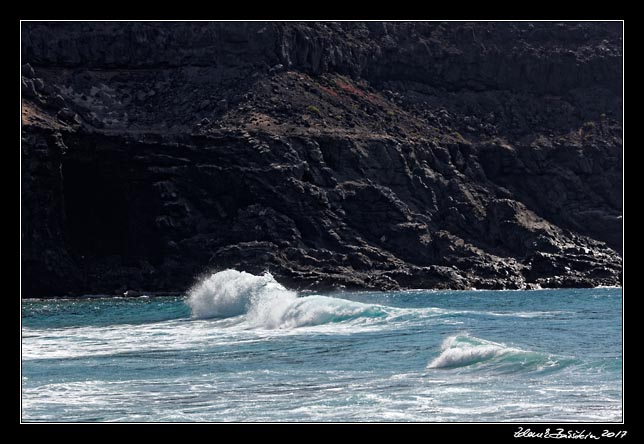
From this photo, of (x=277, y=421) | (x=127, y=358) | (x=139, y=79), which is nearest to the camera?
(x=277, y=421)

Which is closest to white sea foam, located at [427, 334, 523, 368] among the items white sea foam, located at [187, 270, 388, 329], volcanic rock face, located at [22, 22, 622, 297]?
white sea foam, located at [187, 270, 388, 329]

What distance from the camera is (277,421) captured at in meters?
23.7

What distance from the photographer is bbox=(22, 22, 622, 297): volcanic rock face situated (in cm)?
8875

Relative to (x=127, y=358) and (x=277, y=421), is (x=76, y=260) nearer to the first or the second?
(x=127, y=358)

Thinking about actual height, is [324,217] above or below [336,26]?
below

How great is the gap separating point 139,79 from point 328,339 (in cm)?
6697

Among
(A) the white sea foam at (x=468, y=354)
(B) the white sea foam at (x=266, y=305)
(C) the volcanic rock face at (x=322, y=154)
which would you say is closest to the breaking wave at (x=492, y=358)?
(A) the white sea foam at (x=468, y=354)

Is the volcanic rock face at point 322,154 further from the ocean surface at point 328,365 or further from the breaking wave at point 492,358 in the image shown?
the breaking wave at point 492,358

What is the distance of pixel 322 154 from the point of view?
9631 cm

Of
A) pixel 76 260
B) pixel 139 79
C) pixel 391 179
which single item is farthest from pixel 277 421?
pixel 139 79

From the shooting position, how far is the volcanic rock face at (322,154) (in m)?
88.8

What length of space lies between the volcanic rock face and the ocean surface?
105 feet

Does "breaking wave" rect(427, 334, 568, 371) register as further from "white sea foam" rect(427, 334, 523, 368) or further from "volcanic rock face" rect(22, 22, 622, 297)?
"volcanic rock face" rect(22, 22, 622, 297)

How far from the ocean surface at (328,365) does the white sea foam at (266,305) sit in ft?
0.36
